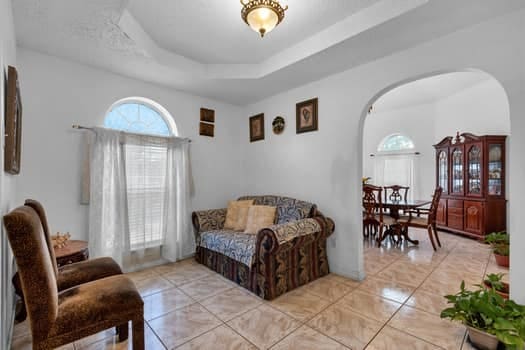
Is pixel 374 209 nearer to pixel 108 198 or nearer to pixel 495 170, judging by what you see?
pixel 495 170

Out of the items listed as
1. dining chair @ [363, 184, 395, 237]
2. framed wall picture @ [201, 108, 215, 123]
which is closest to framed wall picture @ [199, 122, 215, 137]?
framed wall picture @ [201, 108, 215, 123]

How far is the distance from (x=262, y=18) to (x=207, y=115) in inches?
89.8

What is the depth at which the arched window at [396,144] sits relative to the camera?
19.4ft

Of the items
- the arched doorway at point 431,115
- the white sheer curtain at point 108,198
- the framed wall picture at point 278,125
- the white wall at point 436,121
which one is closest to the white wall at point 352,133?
the framed wall picture at point 278,125

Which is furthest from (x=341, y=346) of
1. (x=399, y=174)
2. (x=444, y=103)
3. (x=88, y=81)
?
(x=444, y=103)

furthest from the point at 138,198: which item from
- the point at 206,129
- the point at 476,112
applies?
the point at 476,112

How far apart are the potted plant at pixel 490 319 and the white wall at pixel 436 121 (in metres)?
4.05

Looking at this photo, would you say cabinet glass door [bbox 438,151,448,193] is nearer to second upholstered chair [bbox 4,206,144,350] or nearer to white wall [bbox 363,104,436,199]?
white wall [bbox 363,104,436,199]

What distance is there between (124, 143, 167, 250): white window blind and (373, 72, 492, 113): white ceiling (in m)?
4.23

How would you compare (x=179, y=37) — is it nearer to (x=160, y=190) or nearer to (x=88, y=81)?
(x=88, y=81)

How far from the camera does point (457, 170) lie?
4.71 meters

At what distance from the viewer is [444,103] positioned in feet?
17.2

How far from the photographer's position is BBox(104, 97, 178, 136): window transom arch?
3.11 meters

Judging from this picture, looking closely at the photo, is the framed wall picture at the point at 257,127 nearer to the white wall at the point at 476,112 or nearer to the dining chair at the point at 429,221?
the dining chair at the point at 429,221
